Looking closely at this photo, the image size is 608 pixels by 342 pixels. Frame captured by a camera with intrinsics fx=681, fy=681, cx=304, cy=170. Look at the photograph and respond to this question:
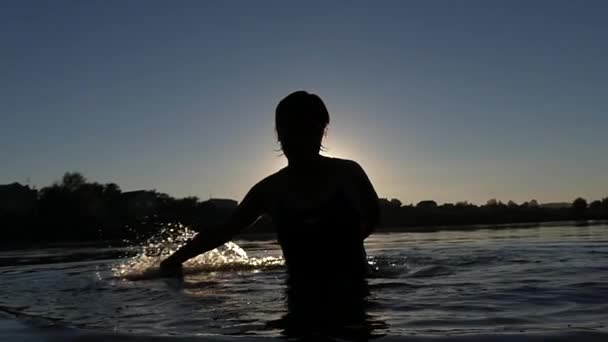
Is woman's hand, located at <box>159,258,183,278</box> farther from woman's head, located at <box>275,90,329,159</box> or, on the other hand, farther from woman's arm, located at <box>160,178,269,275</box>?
woman's head, located at <box>275,90,329,159</box>

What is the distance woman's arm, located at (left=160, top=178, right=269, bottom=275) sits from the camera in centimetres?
→ 586

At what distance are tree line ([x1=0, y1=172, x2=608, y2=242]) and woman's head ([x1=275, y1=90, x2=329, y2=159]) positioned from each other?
135 feet

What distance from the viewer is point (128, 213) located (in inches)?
2569

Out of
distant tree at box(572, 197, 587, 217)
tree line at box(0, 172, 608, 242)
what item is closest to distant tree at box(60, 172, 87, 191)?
tree line at box(0, 172, 608, 242)

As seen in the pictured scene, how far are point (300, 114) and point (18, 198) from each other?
255 ft

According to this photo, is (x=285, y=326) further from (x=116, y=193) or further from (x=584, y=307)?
(x=116, y=193)

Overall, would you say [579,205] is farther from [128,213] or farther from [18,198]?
[18,198]

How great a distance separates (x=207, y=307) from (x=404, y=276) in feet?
7.06

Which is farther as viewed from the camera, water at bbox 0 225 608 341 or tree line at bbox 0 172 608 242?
tree line at bbox 0 172 608 242

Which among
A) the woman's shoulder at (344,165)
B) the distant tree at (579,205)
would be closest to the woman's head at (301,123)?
the woman's shoulder at (344,165)

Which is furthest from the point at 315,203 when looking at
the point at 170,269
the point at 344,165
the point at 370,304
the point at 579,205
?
the point at 579,205

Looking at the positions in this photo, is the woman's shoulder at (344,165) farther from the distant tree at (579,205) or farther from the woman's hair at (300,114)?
the distant tree at (579,205)

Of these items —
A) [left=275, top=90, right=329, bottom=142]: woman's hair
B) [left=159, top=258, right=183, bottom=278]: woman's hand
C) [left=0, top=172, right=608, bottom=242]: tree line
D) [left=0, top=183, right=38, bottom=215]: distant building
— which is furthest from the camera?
[left=0, top=183, right=38, bottom=215]: distant building

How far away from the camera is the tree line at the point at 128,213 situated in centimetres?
5009
